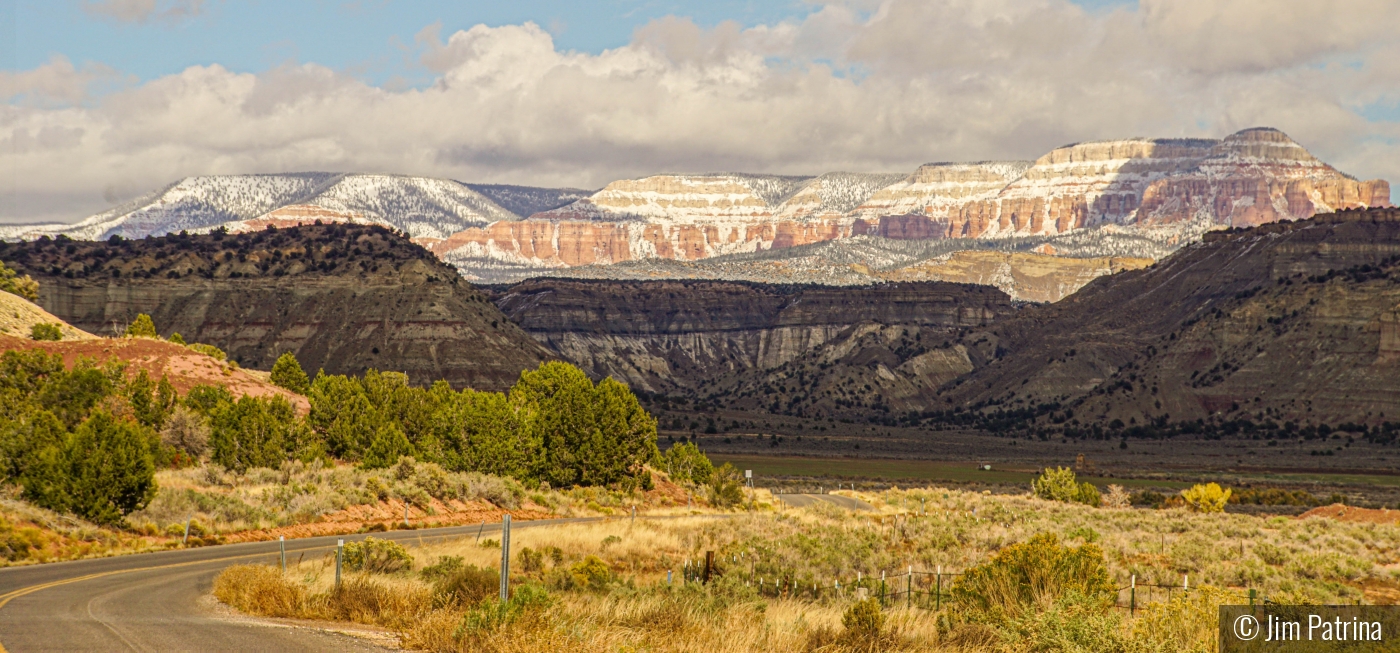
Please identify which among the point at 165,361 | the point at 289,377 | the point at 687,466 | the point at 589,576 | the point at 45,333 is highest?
the point at 45,333

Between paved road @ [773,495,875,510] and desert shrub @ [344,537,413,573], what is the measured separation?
34.8 meters

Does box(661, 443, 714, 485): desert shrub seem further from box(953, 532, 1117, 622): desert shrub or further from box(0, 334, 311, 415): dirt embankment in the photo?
box(953, 532, 1117, 622): desert shrub

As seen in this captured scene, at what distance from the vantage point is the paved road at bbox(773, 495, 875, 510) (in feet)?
204

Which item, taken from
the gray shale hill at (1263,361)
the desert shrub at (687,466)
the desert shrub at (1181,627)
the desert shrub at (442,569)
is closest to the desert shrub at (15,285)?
the desert shrub at (687,466)

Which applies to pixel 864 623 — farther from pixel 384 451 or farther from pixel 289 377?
pixel 289 377

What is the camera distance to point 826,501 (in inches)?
2559

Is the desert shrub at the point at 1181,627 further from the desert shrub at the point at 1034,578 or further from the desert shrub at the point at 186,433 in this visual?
the desert shrub at the point at 186,433

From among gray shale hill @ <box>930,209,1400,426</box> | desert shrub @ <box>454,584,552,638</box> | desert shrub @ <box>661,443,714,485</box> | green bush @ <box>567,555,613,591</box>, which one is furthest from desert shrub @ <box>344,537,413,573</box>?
gray shale hill @ <box>930,209,1400,426</box>

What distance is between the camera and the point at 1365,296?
534ft

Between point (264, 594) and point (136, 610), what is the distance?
2.05 metres

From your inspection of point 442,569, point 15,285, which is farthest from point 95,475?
point 15,285

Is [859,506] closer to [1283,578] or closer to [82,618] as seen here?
[1283,578]

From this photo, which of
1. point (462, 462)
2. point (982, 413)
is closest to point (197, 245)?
point (982, 413)

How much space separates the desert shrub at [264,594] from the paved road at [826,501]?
39.8 metres
